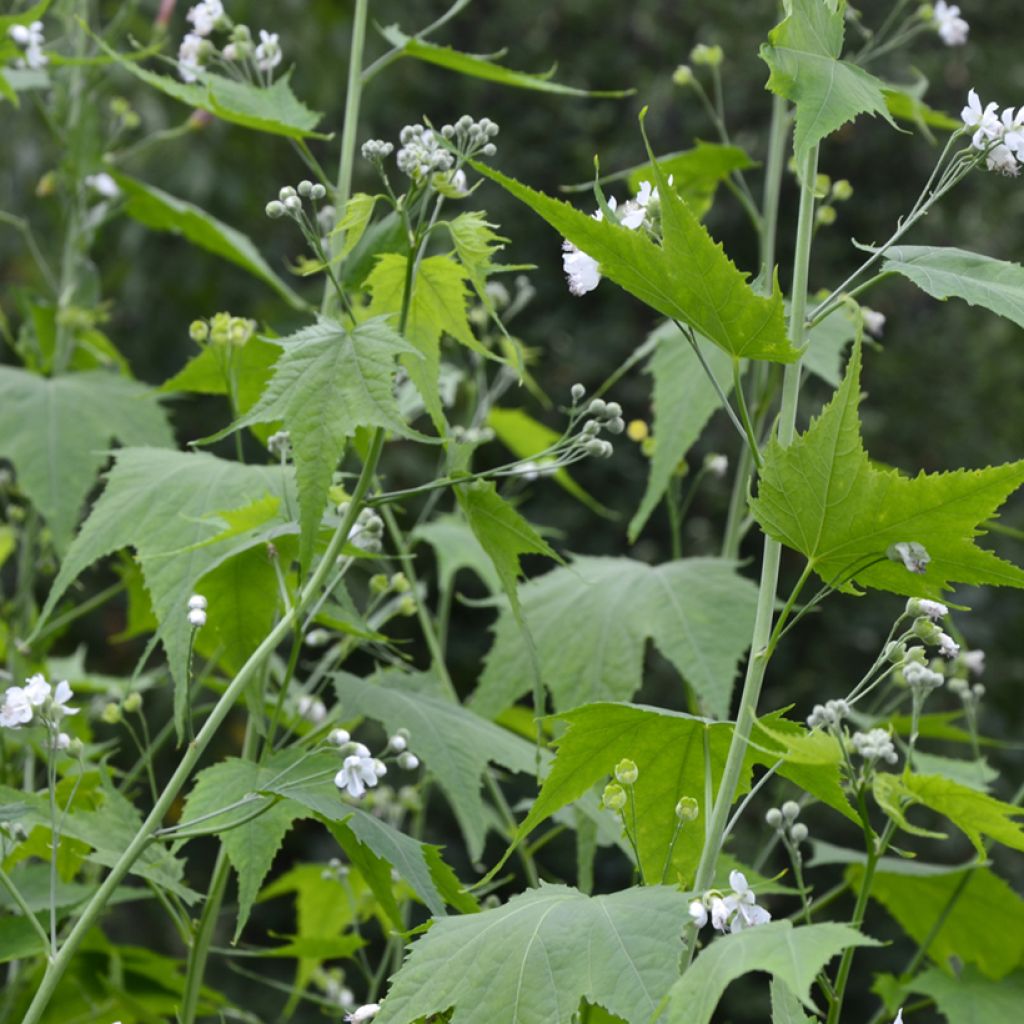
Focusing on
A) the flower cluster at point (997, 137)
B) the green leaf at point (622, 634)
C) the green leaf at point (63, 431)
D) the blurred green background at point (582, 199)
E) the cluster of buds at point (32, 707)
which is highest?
the flower cluster at point (997, 137)

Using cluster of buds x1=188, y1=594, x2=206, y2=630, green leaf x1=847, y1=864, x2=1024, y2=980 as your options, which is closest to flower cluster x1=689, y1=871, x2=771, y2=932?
cluster of buds x1=188, y1=594, x2=206, y2=630

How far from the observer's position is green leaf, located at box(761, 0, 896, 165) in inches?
31.1

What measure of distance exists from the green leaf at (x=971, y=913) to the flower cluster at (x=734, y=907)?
51 cm

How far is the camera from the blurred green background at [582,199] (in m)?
3.60

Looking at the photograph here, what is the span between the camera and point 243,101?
1.24 m

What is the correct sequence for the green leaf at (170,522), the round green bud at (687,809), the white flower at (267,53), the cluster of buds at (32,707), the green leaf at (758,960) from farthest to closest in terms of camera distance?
the white flower at (267,53)
the green leaf at (170,522)
the cluster of buds at (32,707)
the round green bud at (687,809)
the green leaf at (758,960)

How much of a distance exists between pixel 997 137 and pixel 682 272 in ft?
0.72

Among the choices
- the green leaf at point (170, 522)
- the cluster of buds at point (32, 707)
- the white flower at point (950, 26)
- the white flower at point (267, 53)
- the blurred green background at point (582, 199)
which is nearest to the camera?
the cluster of buds at point (32, 707)

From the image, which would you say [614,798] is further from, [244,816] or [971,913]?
[971,913]

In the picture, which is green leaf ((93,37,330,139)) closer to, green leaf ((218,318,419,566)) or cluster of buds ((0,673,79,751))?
green leaf ((218,318,419,566))

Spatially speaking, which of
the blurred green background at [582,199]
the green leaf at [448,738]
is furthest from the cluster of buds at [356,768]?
the blurred green background at [582,199]

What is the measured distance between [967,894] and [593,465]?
261 cm

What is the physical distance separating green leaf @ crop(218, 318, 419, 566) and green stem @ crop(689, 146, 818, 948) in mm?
210

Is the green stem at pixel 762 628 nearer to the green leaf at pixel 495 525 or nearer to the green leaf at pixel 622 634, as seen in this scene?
the green leaf at pixel 495 525
